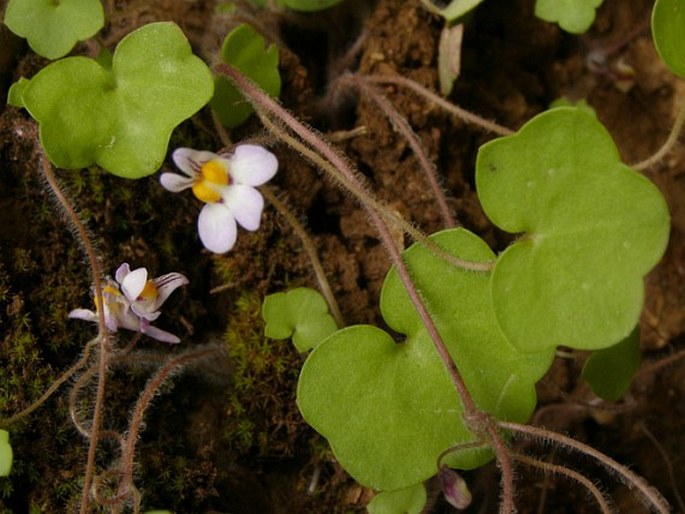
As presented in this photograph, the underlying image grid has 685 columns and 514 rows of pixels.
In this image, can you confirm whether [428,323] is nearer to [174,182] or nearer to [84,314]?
[174,182]

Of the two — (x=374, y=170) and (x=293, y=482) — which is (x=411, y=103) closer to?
(x=374, y=170)

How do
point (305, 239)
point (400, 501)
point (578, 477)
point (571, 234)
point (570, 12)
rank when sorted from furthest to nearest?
point (570, 12)
point (305, 239)
point (400, 501)
point (578, 477)
point (571, 234)

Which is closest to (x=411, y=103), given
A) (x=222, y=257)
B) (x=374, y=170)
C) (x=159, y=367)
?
(x=374, y=170)

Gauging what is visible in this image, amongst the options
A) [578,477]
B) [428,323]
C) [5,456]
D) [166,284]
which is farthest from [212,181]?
[578,477]

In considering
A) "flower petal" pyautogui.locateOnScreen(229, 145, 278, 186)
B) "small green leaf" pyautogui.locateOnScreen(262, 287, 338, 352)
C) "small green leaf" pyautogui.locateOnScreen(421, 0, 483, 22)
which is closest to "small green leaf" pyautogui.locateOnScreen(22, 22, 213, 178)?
"flower petal" pyautogui.locateOnScreen(229, 145, 278, 186)

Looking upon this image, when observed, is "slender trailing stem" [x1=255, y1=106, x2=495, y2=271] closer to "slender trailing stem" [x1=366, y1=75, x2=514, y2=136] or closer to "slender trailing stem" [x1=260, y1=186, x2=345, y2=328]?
"slender trailing stem" [x1=260, y1=186, x2=345, y2=328]

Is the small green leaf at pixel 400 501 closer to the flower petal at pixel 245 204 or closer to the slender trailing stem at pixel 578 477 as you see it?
the slender trailing stem at pixel 578 477
